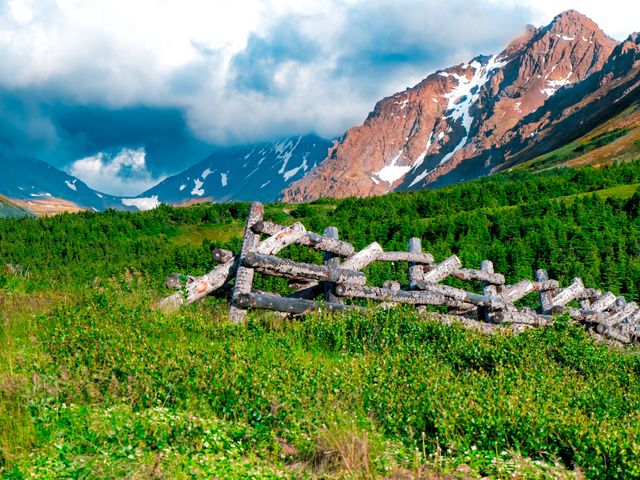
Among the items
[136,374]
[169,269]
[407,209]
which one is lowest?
[136,374]

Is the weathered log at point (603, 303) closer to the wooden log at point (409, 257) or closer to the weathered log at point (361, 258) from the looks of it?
the wooden log at point (409, 257)

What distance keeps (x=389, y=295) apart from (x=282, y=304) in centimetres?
271

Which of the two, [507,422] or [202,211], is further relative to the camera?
[202,211]

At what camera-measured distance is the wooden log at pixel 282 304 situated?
952 centimetres

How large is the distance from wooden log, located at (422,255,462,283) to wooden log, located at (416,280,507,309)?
1.31 metres

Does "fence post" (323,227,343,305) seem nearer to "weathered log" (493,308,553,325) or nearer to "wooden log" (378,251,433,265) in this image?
"wooden log" (378,251,433,265)

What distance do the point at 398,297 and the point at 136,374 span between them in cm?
700

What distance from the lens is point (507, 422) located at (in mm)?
5867

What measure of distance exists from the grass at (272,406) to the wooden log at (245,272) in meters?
1.16

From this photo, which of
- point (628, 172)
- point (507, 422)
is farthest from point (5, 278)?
point (628, 172)

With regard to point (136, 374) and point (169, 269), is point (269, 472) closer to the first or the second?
point (136, 374)

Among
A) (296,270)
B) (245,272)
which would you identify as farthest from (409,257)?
(245,272)

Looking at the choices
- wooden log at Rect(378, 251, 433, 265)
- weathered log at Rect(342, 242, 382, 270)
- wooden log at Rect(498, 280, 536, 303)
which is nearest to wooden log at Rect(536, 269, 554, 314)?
wooden log at Rect(498, 280, 536, 303)

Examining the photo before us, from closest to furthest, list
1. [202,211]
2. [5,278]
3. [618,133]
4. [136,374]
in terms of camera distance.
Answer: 1. [136,374]
2. [5,278]
3. [202,211]
4. [618,133]
